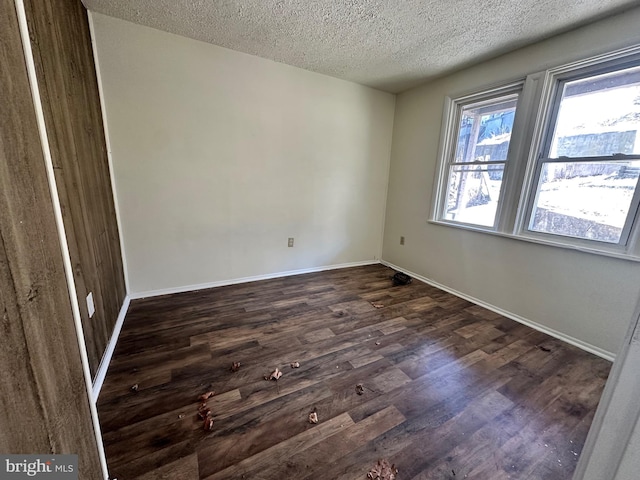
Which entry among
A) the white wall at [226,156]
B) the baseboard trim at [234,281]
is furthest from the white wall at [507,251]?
the baseboard trim at [234,281]

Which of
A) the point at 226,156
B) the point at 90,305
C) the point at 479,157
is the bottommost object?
the point at 90,305

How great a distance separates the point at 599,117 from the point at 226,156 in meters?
3.31

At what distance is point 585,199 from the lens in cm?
206

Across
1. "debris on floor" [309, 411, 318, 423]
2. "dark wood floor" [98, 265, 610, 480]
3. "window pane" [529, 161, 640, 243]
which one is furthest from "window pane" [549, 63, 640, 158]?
"debris on floor" [309, 411, 318, 423]

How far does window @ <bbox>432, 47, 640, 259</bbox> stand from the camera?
1856 mm

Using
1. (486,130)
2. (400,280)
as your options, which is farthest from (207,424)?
(486,130)

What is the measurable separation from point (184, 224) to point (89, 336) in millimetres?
1412

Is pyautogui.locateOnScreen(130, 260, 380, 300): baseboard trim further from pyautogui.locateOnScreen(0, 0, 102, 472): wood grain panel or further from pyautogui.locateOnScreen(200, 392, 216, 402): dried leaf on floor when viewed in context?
pyautogui.locateOnScreen(0, 0, 102, 472): wood grain panel

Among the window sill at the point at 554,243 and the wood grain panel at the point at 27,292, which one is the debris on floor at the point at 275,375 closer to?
the wood grain panel at the point at 27,292

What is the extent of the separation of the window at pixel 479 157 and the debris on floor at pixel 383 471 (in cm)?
245

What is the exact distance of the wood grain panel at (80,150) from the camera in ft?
4.08

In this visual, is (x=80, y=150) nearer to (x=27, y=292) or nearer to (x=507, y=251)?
(x=27, y=292)

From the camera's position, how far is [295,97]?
2930 millimetres

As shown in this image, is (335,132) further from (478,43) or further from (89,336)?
(89,336)
